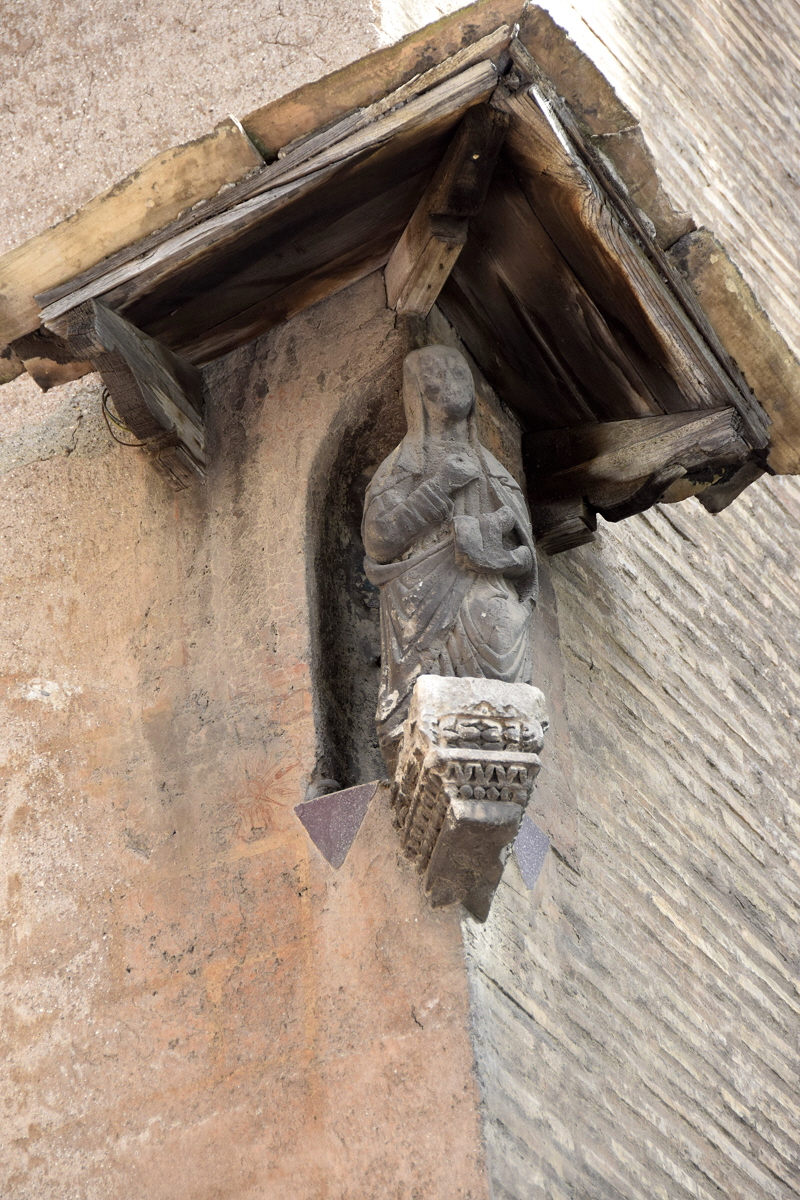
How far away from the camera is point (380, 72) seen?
448cm

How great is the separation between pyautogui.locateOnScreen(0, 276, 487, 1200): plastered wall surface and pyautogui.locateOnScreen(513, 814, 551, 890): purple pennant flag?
39 centimetres

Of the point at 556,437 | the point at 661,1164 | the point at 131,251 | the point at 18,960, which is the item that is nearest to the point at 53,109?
the point at 131,251

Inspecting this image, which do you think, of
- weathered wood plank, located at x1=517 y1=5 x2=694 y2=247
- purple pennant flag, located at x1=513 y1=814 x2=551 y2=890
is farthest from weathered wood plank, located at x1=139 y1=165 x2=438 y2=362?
purple pennant flag, located at x1=513 y1=814 x2=551 y2=890

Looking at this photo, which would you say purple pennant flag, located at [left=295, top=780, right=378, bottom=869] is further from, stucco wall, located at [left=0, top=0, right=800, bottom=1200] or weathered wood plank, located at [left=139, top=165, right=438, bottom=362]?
weathered wood plank, located at [left=139, top=165, right=438, bottom=362]

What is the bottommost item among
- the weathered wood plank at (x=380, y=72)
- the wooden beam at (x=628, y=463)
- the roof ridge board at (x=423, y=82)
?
the wooden beam at (x=628, y=463)

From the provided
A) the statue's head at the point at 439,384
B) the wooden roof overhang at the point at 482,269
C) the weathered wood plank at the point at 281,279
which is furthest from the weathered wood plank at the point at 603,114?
the statue's head at the point at 439,384

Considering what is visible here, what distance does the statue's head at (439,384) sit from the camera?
Result: 4738 mm

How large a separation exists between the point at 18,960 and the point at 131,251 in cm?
211

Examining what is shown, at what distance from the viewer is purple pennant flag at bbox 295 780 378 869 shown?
443 cm

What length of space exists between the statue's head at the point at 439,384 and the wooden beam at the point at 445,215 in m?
0.24

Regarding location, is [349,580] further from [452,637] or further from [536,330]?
[536,330]

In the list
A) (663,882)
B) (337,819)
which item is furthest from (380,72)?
(663,882)

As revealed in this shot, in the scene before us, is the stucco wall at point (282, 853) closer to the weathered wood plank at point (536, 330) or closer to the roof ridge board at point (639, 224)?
the weathered wood plank at point (536, 330)

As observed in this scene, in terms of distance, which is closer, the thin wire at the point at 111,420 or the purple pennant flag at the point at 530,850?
the purple pennant flag at the point at 530,850
